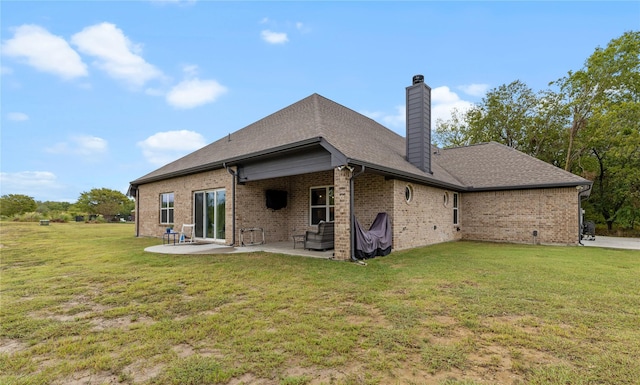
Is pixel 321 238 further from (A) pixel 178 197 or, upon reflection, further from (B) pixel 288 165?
(A) pixel 178 197

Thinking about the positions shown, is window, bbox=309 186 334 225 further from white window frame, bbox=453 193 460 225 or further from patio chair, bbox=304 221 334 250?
white window frame, bbox=453 193 460 225

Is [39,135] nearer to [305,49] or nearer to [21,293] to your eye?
→ [305,49]

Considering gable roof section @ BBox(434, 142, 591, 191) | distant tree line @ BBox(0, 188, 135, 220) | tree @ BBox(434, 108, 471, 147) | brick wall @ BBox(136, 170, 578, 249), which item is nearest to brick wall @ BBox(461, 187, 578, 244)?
brick wall @ BBox(136, 170, 578, 249)

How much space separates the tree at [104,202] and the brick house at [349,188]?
3563 centimetres

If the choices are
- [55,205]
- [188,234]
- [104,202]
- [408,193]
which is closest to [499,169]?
[408,193]

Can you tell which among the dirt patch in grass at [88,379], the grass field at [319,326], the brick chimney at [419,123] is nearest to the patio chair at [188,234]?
the grass field at [319,326]

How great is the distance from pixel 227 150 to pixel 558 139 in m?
24.8

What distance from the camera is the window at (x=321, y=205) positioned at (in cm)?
1139

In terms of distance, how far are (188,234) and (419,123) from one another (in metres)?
10.1

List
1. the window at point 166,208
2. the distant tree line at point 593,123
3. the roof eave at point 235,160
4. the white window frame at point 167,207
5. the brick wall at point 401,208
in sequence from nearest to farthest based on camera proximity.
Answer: the roof eave at point 235,160, the brick wall at point 401,208, the white window frame at point 167,207, the window at point 166,208, the distant tree line at point 593,123

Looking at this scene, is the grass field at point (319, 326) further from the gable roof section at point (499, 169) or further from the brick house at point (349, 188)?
the gable roof section at point (499, 169)

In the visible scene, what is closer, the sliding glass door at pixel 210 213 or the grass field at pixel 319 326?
the grass field at pixel 319 326

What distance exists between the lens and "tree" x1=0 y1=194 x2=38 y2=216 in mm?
38344

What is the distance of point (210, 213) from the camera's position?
→ 37.9 feet
